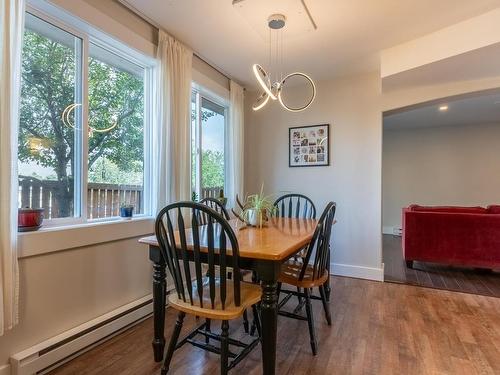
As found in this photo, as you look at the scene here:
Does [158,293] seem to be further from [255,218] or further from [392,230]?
[392,230]

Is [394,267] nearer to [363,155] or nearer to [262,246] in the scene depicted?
[363,155]

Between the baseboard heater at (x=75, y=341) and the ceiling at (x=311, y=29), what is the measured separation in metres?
2.41

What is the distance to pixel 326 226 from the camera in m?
2.00

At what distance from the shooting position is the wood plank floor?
3.21 meters

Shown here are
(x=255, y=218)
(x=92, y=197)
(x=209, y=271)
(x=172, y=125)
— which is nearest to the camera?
(x=209, y=271)

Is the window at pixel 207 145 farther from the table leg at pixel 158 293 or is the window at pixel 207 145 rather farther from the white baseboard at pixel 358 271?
the white baseboard at pixel 358 271

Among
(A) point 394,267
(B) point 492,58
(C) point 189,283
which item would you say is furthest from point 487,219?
(C) point 189,283

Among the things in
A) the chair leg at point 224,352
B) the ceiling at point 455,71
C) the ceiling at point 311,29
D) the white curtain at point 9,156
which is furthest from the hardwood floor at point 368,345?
the ceiling at point 311,29

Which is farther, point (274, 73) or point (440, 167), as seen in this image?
point (440, 167)

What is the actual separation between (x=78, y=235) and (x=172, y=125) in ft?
4.15

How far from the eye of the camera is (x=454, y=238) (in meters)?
3.70

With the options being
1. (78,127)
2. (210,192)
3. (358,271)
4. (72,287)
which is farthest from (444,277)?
(78,127)

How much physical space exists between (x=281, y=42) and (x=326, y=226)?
6.21 feet

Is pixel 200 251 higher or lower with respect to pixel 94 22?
lower
